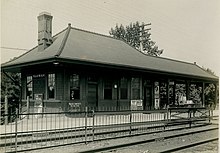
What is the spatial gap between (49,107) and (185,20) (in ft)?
26.6

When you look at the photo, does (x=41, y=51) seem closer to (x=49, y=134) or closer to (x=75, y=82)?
(x=75, y=82)

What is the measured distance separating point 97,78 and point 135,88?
10.1 ft

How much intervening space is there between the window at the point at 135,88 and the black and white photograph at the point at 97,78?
0.18 feet

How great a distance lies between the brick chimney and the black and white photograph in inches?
1.8

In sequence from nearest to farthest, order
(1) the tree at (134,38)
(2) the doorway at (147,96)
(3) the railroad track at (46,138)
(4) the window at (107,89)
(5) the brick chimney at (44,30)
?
(3) the railroad track at (46,138) < (5) the brick chimney at (44,30) < (4) the window at (107,89) < (2) the doorway at (147,96) < (1) the tree at (134,38)

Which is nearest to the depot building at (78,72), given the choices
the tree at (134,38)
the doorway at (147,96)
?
the doorway at (147,96)

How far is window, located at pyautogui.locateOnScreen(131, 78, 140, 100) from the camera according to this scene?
52.0ft

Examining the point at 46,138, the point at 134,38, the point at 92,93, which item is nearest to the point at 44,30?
the point at 92,93

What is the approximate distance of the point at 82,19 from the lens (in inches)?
238

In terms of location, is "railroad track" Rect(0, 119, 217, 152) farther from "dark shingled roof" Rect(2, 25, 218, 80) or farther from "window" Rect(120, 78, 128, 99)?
"window" Rect(120, 78, 128, 99)

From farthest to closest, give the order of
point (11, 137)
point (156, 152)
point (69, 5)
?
point (11, 137)
point (156, 152)
point (69, 5)

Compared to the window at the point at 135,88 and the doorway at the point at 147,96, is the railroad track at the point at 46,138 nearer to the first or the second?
the window at the point at 135,88

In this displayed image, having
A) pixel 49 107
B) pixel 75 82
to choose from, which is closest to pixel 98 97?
pixel 75 82

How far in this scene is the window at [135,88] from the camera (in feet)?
52.0
